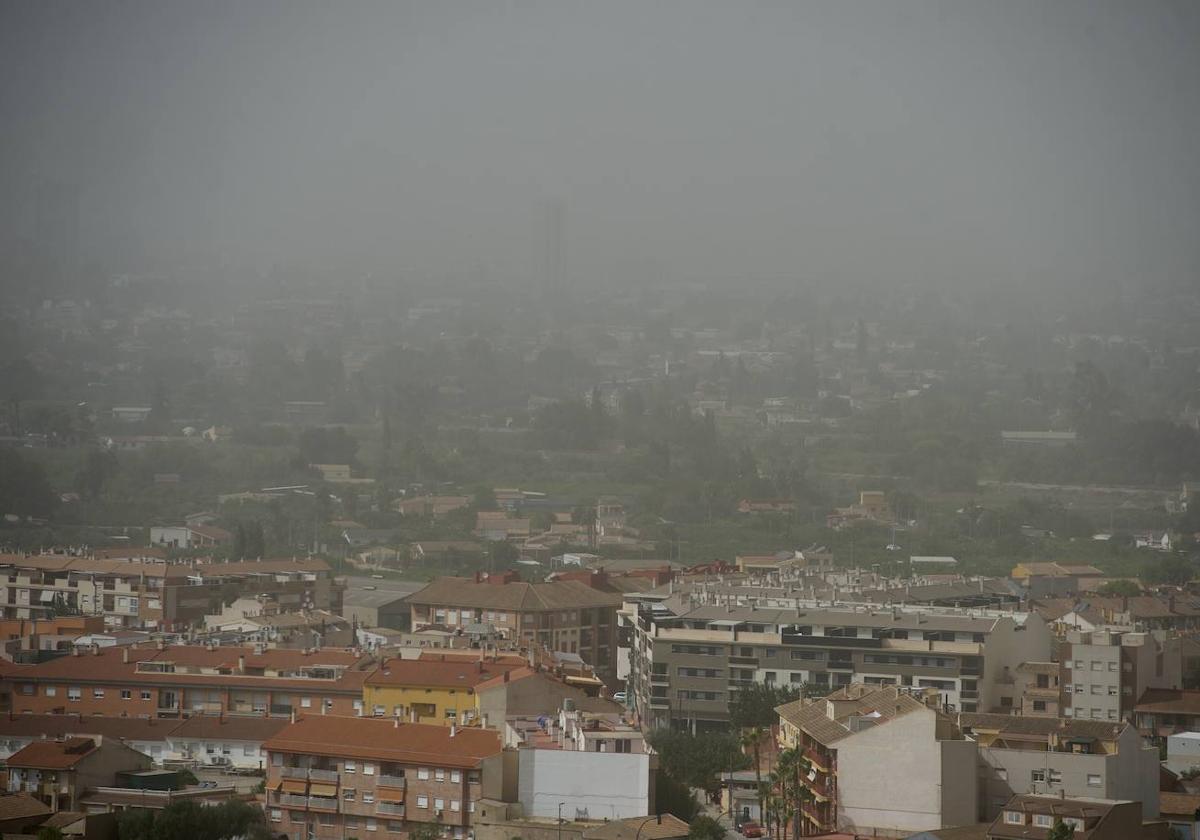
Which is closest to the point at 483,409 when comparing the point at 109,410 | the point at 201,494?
the point at 109,410

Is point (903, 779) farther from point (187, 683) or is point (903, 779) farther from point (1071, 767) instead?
point (187, 683)

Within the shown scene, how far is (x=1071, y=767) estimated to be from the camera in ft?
63.8

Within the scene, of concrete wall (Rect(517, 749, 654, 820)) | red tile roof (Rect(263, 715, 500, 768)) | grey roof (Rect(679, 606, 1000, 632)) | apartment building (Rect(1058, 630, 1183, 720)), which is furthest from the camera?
grey roof (Rect(679, 606, 1000, 632))

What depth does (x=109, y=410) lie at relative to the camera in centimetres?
8562

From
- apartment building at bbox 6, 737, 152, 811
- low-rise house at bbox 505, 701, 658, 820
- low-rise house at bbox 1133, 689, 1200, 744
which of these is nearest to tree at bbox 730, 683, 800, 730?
low-rise house at bbox 1133, 689, 1200, 744

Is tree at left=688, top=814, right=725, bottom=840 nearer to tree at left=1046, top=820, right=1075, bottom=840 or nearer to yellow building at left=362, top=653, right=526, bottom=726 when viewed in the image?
tree at left=1046, top=820, right=1075, bottom=840

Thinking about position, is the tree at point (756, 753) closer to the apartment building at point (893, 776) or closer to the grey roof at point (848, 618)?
the apartment building at point (893, 776)

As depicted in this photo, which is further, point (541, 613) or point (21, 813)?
point (541, 613)

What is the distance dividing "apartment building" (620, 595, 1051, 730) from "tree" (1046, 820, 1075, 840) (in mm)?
8658

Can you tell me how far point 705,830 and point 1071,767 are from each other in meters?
2.92

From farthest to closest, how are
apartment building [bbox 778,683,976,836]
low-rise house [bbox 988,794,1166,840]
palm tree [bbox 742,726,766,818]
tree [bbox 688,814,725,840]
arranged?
palm tree [bbox 742,726,766,818] < apartment building [bbox 778,683,976,836] < tree [bbox 688,814,725,840] < low-rise house [bbox 988,794,1166,840]

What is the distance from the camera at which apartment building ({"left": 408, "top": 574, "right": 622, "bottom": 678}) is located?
32.8 metres

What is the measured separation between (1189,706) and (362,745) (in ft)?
33.1

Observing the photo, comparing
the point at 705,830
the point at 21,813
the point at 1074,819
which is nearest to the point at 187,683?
the point at 21,813
